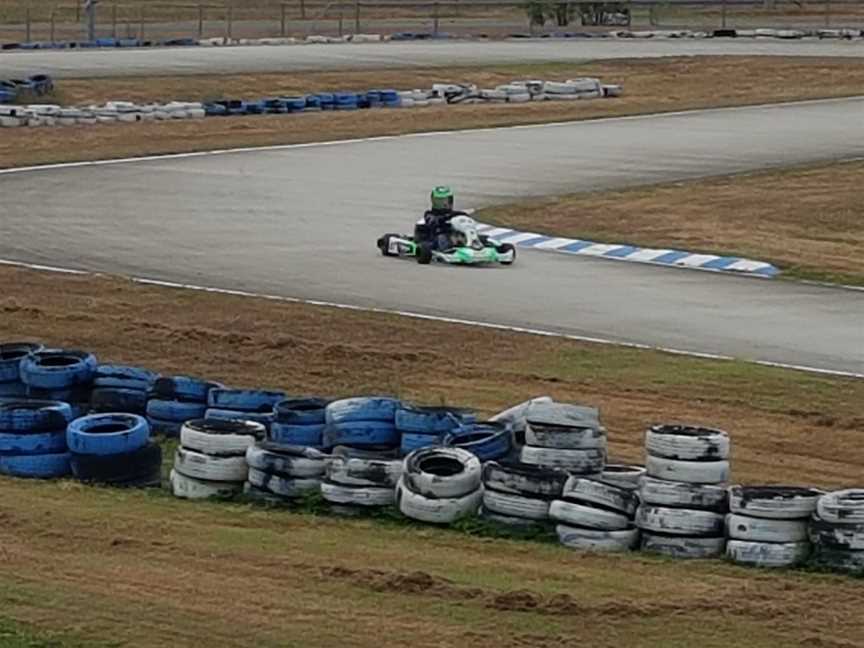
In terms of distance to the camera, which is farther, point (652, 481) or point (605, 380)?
point (605, 380)

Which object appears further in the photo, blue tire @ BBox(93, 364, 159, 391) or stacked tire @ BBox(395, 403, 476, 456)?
blue tire @ BBox(93, 364, 159, 391)

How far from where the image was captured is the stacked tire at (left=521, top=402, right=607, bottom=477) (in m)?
13.2

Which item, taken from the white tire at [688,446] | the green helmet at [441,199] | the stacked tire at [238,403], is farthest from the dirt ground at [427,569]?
the green helmet at [441,199]

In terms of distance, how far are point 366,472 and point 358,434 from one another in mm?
1259

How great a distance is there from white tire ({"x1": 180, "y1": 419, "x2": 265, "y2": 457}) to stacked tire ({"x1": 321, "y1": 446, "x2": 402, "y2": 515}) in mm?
824

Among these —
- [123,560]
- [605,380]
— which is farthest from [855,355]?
[123,560]

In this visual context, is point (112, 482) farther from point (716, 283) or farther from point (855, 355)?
point (716, 283)

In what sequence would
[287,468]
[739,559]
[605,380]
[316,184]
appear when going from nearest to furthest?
1. [739,559]
2. [287,468]
3. [605,380]
4. [316,184]

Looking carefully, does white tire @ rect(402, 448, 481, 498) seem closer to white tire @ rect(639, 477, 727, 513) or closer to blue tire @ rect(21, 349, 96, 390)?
white tire @ rect(639, 477, 727, 513)

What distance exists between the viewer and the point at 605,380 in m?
17.8

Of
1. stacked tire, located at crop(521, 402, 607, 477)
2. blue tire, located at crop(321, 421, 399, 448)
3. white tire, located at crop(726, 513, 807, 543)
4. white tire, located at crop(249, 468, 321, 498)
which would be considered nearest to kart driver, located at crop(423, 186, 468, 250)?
blue tire, located at crop(321, 421, 399, 448)

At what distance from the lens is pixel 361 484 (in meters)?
12.7

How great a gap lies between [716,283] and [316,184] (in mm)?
11989

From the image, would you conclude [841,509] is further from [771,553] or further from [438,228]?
[438,228]
